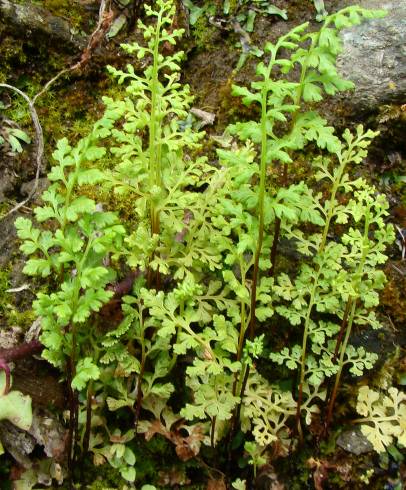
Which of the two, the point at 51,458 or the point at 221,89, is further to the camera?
the point at 221,89

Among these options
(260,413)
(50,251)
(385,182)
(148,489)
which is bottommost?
(148,489)

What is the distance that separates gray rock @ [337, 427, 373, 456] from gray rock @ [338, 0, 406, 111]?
2485 mm

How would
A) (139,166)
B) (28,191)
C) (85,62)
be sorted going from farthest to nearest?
(85,62) → (28,191) → (139,166)

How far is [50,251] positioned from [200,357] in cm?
133

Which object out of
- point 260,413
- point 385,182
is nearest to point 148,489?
point 260,413

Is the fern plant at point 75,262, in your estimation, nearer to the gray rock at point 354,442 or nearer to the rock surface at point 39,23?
the gray rock at point 354,442

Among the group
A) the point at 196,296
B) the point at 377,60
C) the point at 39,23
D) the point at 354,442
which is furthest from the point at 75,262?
the point at 377,60

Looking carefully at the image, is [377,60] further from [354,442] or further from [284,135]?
[354,442]

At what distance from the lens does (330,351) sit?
11.0 feet

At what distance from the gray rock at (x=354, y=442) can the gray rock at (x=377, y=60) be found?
248 centimetres

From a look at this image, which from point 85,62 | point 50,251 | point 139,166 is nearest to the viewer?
point 139,166

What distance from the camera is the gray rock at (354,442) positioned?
3371mm

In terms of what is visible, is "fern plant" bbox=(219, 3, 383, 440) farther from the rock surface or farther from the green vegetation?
the rock surface

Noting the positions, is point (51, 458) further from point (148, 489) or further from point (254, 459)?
point (254, 459)
